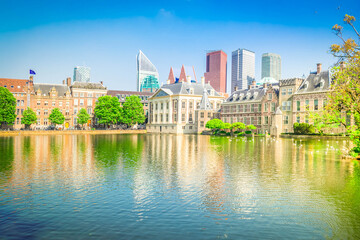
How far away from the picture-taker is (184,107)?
10600 cm

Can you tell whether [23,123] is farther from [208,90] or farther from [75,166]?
[75,166]

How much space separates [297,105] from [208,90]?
39.0 meters

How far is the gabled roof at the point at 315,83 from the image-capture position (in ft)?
239

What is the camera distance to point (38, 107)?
11206cm

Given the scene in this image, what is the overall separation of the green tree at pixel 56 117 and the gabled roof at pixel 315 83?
246 feet

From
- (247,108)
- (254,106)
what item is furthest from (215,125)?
(254,106)

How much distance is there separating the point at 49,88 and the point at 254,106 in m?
73.8

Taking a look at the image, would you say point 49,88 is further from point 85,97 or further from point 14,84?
point 85,97

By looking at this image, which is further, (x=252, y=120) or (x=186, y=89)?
(x=186, y=89)

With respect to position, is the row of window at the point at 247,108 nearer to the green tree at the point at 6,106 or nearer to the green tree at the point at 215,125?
the green tree at the point at 215,125

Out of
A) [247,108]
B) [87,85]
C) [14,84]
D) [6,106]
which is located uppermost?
[87,85]

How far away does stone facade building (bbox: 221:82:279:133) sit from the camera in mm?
85750

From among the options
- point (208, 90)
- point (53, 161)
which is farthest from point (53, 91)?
point (53, 161)

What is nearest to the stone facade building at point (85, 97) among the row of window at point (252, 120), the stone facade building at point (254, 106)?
the stone facade building at point (254, 106)
